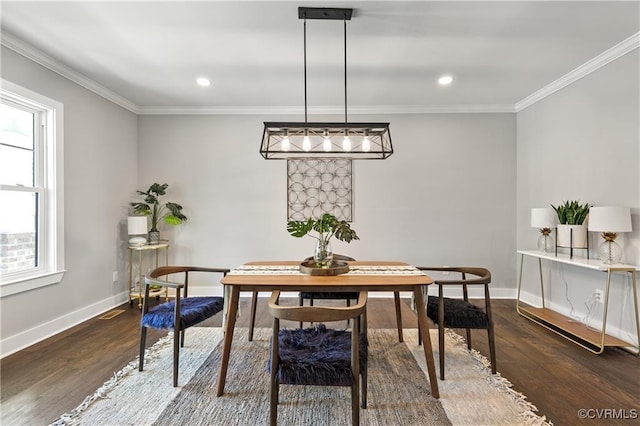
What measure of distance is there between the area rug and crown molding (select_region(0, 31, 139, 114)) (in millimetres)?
2739

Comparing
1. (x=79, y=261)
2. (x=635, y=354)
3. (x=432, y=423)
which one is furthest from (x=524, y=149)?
(x=79, y=261)

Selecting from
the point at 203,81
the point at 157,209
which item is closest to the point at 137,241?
the point at 157,209

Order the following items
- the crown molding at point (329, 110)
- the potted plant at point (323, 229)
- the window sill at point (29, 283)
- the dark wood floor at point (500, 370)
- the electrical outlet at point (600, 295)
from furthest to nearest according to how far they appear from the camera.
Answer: the crown molding at point (329, 110) → the electrical outlet at point (600, 295) → the window sill at point (29, 283) → the potted plant at point (323, 229) → the dark wood floor at point (500, 370)

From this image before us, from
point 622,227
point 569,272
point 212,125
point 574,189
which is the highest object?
point 212,125

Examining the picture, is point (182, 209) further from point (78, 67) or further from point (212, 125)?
point (78, 67)

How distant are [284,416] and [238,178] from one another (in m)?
3.05

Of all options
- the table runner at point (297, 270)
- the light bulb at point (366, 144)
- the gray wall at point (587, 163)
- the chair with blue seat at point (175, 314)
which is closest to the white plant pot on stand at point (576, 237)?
the gray wall at point (587, 163)

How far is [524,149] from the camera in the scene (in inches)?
155

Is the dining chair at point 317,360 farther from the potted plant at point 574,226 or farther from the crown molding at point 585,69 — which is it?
the crown molding at point 585,69

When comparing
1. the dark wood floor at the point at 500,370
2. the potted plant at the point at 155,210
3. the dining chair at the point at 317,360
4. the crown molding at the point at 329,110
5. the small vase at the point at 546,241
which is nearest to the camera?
the dining chair at the point at 317,360

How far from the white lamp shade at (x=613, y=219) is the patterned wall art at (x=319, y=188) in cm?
250

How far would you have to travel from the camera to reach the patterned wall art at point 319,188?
161 inches

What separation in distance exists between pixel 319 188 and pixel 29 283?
10.0ft

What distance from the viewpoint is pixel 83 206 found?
325 cm
